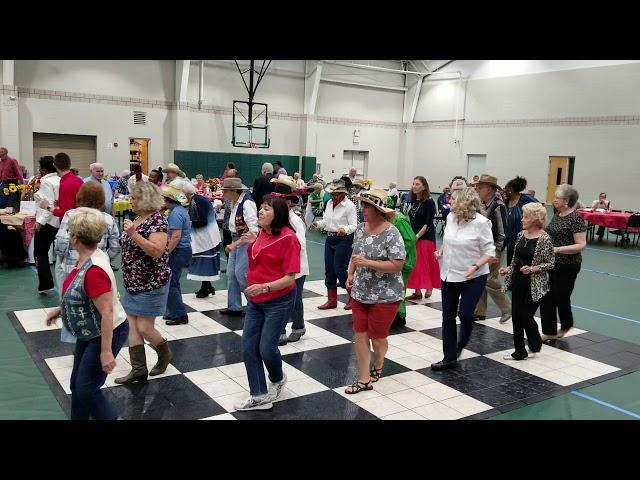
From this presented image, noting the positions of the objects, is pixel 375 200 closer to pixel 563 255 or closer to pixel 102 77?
pixel 563 255

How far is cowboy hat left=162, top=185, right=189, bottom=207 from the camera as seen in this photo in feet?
16.3

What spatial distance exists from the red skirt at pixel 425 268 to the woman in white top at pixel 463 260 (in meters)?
2.14

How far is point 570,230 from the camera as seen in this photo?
17.5 feet

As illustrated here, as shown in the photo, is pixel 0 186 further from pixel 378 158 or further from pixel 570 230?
pixel 378 158

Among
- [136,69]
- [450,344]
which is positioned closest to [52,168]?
[450,344]

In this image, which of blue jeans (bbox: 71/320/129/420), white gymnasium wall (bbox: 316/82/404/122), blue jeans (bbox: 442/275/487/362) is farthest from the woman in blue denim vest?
white gymnasium wall (bbox: 316/82/404/122)

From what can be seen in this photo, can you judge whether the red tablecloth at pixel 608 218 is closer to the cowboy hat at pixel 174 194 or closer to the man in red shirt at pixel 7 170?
the cowboy hat at pixel 174 194

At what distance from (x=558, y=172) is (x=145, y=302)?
20.6 meters

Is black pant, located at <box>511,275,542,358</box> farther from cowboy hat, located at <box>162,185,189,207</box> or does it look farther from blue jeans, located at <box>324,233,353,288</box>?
cowboy hat, located at <box>162,185,189,207</box>

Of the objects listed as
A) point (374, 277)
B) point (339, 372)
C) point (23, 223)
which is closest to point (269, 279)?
point (374, 277)

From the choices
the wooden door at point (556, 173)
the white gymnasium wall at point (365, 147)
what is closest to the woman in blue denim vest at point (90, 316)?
Result: the white gymnasium wall at point (365, 147)

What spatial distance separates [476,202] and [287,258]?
1838 mm

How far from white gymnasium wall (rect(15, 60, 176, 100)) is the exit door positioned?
48.4 ft

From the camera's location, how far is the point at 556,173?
21312mm
